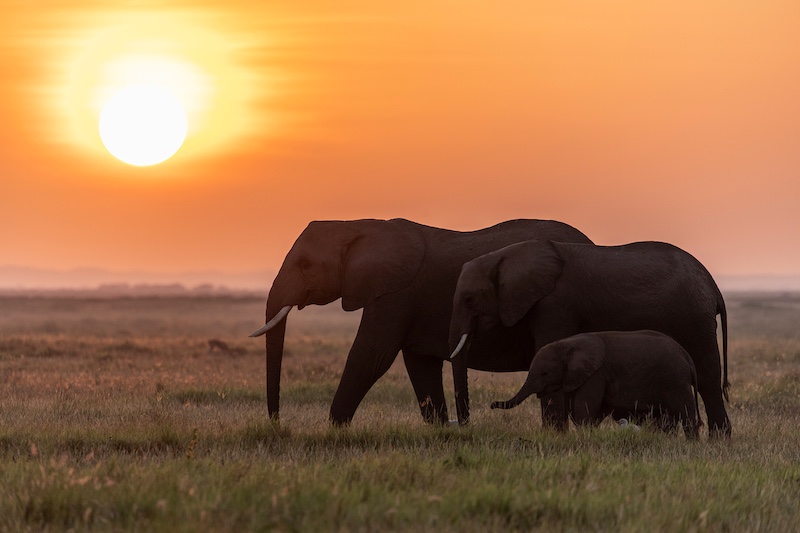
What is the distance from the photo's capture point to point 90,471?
305 inches

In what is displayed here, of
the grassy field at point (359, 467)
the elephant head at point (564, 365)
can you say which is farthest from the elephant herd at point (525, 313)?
the grassy field at point (359, 467)

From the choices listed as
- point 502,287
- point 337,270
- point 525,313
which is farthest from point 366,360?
point 525,313

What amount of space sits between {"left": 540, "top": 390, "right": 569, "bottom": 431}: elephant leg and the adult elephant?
100 cm

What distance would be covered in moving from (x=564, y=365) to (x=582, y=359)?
8.6 inches

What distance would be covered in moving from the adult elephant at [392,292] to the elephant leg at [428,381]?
0.04 ft

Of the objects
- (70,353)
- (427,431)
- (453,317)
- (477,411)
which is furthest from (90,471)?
(70,353)

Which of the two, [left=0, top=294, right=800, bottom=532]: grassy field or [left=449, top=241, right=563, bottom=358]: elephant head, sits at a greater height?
[left=449, top=241, right=563, bottom=358]: elephant head

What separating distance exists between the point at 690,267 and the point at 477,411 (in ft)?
13.9

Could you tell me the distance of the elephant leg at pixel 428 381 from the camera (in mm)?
13250

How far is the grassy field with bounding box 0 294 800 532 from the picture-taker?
264 inches

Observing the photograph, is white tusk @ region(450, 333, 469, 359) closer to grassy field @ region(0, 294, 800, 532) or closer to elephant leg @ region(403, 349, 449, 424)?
grassy field @ region(0, 294, 800, 532)

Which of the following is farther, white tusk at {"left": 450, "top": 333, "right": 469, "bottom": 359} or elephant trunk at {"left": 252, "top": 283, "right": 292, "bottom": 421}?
elephant trunk at {"left": 252, "top": 283, "right": 292, "bottom": 421}

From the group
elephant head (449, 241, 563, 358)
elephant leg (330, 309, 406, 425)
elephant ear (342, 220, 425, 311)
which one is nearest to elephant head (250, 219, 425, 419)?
elephant ear (342, 220, 425, 311)

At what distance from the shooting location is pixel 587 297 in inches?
475
